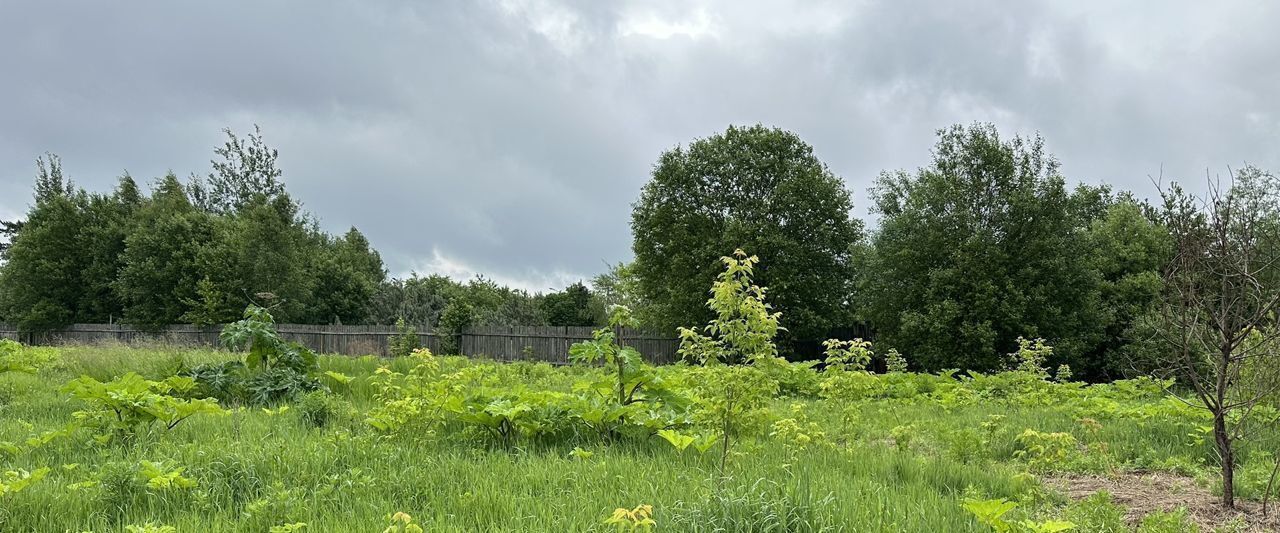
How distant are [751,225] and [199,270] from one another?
2237 cm

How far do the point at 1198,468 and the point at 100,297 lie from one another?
39.8 m

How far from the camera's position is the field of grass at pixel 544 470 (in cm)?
335

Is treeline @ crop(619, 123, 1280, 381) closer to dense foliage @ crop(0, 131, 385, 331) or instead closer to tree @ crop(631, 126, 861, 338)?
tree @ crop(631, 126, 861, 338)

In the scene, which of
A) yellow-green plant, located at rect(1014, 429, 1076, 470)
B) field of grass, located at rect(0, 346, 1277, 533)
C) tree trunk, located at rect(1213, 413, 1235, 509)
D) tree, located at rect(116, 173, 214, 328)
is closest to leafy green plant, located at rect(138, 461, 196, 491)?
field of grass, located at rect(0, 346, 1277, 533)

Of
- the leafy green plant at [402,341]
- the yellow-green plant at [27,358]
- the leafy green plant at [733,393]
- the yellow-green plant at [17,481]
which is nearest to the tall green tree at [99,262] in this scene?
the leafy green plant at [402,341]

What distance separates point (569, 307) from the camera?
3152 centimetres

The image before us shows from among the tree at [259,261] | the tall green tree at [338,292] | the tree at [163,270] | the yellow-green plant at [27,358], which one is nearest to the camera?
the yellow-green plant at [27,358]

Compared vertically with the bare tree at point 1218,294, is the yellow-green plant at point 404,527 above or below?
below

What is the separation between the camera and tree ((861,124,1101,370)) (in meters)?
20.8

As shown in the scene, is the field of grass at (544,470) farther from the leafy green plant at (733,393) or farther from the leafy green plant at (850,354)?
the leafy green plant at (850,354)

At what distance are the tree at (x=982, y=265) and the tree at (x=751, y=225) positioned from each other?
1846mm

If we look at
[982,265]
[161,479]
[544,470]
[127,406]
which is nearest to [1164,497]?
[544,470]

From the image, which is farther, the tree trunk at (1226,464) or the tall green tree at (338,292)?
the tall green tree at (338,292)

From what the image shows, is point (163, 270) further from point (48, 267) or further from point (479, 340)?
point (479, 340)
